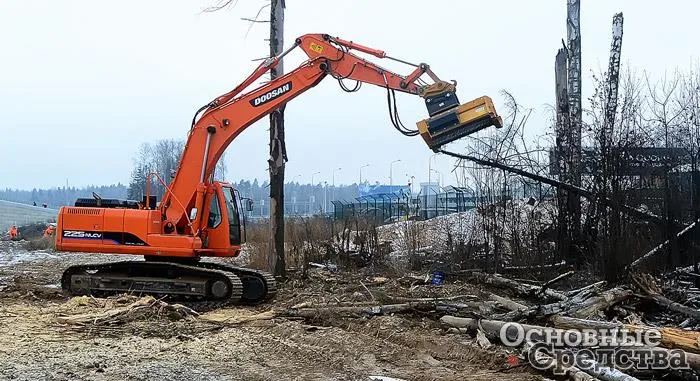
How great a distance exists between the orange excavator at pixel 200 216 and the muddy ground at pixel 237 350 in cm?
96

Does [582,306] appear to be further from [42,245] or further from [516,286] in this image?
[42,245]

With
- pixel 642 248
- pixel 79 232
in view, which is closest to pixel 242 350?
pixel 79 232

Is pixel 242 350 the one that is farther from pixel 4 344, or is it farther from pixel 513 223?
pixel 513 223

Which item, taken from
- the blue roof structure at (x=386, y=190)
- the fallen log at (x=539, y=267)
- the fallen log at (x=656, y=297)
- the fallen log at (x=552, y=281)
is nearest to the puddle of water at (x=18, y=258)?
the blue roof structure at (x=386, y=190)

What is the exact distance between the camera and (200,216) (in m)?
11.3

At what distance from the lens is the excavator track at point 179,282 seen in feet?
35.3

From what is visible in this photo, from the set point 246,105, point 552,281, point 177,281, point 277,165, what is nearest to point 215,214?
point 177,281

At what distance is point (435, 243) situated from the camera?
16.9m

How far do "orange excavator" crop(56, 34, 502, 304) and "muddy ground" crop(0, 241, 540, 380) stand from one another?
3.15 feet

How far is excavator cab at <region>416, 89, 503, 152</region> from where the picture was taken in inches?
384

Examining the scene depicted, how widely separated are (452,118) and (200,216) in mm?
4478

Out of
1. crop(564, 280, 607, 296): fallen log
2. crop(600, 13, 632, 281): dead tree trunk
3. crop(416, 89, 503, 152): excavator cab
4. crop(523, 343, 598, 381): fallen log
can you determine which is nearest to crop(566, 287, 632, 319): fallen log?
crop(564, 280, 607, 296): fallen log

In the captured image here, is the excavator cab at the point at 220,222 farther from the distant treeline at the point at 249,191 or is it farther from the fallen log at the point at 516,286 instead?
the distant treeline at the point at 249,191

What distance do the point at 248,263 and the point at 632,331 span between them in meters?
11.2
